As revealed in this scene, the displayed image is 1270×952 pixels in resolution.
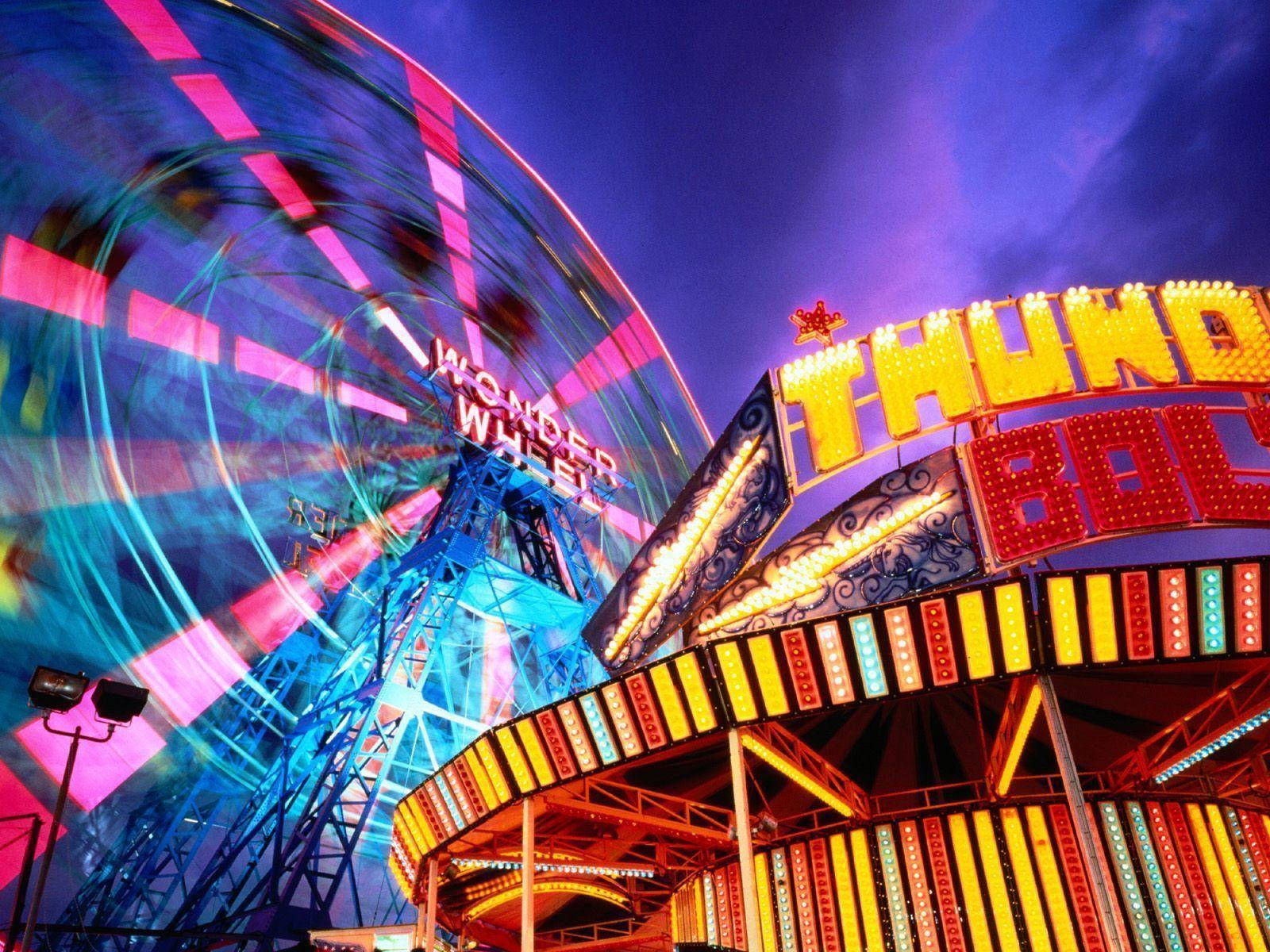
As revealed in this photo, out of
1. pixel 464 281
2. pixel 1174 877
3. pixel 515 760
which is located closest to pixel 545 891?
A: pixel 515 760

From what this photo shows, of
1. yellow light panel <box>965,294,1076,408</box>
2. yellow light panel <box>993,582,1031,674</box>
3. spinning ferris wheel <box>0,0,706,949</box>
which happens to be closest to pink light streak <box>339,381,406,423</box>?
spinning ferris wheel <box>0,0,706,949</box>

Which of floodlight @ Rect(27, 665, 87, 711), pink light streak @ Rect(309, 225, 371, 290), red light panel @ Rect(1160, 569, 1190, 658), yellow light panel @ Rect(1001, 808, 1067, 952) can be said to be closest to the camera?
red light panel @ Rect(1160, 569, 1190, 658)

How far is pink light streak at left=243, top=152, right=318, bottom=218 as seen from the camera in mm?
18109

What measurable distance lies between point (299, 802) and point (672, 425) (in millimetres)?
13306

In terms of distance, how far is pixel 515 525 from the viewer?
2169 centimetres

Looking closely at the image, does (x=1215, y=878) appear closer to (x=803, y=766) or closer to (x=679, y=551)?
(x=803, y=766)

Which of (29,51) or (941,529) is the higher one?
(29,51)

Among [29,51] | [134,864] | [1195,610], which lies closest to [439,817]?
[1195,610]

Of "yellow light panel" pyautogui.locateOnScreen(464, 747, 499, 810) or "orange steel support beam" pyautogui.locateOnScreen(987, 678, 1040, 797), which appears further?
"yellow light panel" pyautogui.locateOnScreen(464, 747, 499, 810)

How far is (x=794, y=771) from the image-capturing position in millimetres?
9727

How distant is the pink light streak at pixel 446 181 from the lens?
20.0 m

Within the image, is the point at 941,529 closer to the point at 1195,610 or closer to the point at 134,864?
the point at 1195,610

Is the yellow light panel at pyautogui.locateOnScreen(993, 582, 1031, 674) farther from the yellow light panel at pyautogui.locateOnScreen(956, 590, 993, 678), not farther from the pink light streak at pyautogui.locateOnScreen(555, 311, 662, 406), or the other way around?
the pink light streak at pyautogui.locateOnScreen(555, 311, 662, 406)

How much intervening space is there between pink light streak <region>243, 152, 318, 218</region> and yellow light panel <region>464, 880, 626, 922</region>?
14596 mm
